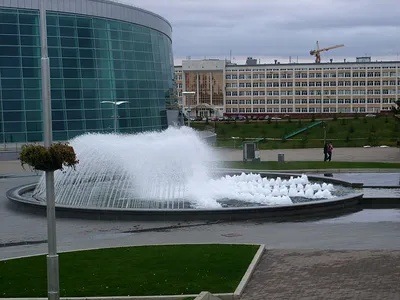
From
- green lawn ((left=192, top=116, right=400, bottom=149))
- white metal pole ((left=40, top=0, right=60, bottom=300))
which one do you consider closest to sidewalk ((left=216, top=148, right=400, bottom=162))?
green lawn ((left=192, top=116, right=400, bottom=149))

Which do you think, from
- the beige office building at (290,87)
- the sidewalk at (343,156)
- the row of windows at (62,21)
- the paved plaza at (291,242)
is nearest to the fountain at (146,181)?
the paved plaza at (291,242)

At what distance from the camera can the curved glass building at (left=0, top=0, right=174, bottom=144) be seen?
173ft

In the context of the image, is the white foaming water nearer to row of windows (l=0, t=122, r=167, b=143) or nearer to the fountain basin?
the fountain basin

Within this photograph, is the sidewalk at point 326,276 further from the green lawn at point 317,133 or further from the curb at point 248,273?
the green lawn at point 317,133

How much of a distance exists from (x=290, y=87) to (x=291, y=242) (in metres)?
120

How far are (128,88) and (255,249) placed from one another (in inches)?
1792

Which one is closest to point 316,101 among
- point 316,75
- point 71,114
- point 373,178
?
point 316,75

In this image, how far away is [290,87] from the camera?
136 metres

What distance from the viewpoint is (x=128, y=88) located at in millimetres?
60875

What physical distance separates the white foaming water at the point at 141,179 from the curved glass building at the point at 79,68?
26926 millimetres

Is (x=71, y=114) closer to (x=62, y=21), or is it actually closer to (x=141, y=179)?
(x=62, y=21)

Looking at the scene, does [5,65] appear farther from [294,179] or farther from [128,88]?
[294,179]

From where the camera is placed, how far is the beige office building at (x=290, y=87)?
5207 inches

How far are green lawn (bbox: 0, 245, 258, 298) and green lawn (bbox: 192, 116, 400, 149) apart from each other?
4813cm
